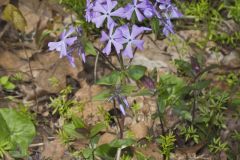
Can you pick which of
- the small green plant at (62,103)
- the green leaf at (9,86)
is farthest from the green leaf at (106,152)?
the green leaf at (9,86)

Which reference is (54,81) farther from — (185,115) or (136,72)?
(185,115)

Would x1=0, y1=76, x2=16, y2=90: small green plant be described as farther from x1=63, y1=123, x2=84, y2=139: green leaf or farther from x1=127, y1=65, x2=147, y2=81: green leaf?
x1=127, y1=65, x2=147, y2=81: green leaf

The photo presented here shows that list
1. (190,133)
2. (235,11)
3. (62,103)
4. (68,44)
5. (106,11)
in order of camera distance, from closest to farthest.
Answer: (106,11)
(68,44)
(190,133)
(62,103)
(235,11)

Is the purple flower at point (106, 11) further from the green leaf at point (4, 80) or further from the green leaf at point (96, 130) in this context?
the green leaf at point (4, 80)

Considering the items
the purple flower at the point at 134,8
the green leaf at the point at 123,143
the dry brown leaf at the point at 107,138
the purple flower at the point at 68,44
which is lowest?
the dry brown leaf at the point at 107,138

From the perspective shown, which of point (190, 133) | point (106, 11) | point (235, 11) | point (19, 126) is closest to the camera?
point (106, 11)

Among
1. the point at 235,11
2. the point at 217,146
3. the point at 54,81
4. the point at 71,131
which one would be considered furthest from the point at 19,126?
the point at 235,11

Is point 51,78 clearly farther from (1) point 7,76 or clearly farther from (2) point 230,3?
(2) point 230,3
